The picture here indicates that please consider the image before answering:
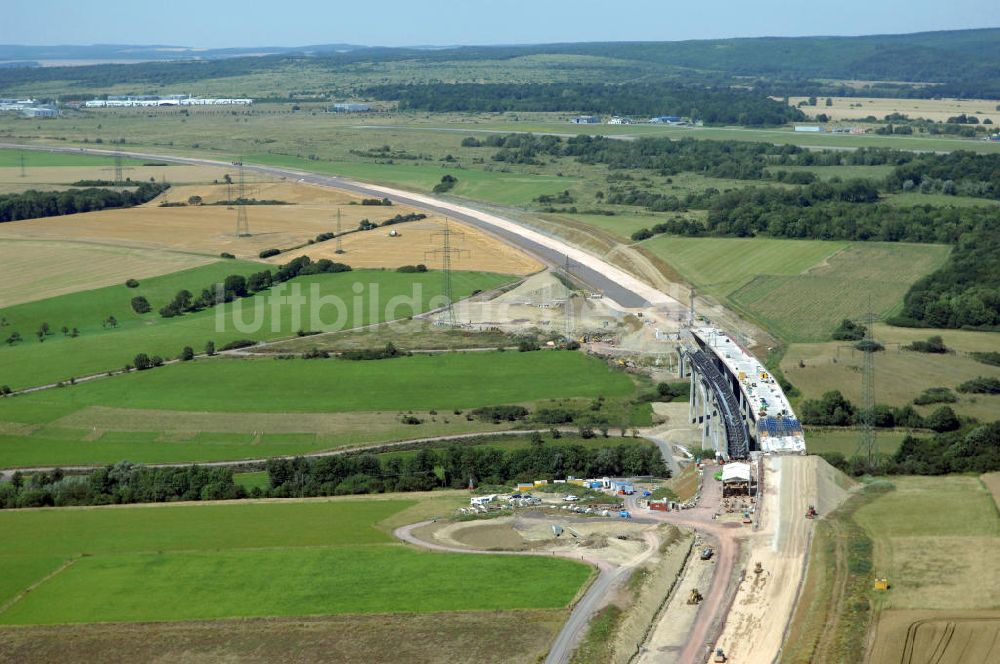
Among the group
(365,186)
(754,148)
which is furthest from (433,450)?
(754,148)

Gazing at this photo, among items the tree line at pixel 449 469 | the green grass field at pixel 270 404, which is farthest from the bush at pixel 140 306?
the tree line at pixel 449 469

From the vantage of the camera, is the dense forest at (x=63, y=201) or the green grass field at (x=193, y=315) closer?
the green grass field at (x=193, y=315)

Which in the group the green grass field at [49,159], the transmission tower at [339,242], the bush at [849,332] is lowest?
the bush at [849,332]

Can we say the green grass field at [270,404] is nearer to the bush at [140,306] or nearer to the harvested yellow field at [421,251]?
the bush at [140,306]

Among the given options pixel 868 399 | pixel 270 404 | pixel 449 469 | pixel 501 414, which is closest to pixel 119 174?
pixel 270 404

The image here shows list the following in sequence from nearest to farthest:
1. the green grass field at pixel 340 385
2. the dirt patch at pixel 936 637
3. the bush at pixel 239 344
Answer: the dirt patch at pixel 936 637, the green grass field at pixel 340 385, the bush at pixel 239 344

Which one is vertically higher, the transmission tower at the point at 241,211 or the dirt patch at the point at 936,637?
the transmission tower at the point at 241,211

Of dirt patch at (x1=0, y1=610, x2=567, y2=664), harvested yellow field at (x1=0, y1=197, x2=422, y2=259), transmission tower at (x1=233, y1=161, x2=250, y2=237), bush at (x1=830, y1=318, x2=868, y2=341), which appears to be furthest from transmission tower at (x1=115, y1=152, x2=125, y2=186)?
dirt patch at (x1=0, y1=610, x2=567, y2=664)
